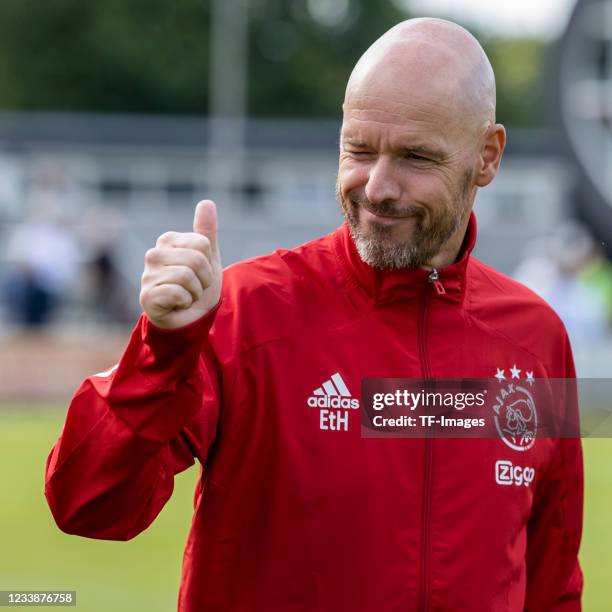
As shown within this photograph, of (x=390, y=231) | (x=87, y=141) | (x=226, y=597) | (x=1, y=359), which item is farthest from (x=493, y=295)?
(x=87, y=141)

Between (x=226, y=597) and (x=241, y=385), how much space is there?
1.59ft

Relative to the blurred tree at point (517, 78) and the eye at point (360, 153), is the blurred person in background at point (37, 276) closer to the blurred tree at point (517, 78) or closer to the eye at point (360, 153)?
the eye at point (360, 153)

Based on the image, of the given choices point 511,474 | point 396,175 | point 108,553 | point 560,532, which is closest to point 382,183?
point 396,175

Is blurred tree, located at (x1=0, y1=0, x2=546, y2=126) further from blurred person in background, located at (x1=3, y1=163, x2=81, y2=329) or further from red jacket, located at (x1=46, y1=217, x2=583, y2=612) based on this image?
red jacket, located at (x1=46, y1=217, x2=583, y2=612)

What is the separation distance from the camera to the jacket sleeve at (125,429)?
2.60m

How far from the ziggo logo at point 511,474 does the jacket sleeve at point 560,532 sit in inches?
10.2

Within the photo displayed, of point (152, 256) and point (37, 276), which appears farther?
point (37, 276)

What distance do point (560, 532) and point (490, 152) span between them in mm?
1030

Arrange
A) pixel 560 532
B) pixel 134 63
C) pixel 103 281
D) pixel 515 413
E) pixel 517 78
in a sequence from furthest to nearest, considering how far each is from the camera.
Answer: pixel 517 78, pixel 134 63, pixel 103 281, pixel 560 532, pixel 515 413

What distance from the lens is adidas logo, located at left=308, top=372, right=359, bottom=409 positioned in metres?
2.99

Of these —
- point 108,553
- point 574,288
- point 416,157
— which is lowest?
point 108,553

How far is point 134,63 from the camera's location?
169 ft

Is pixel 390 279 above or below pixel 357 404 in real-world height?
above

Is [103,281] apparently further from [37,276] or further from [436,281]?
[436,281]
